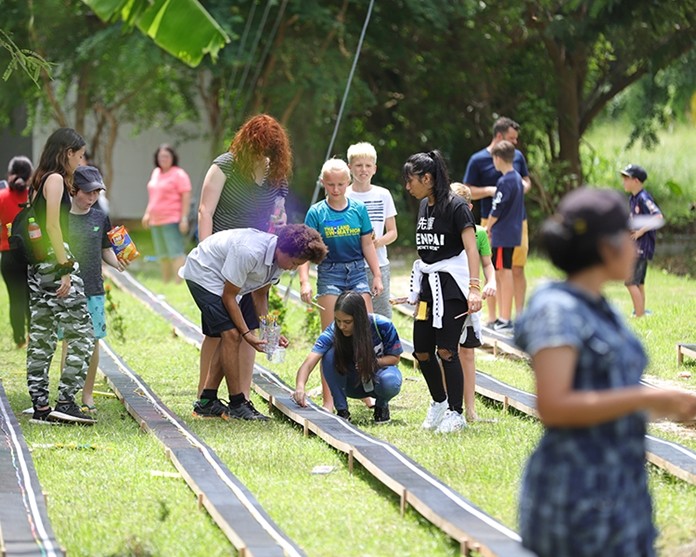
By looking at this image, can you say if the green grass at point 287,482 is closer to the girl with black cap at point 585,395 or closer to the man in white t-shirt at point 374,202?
the man in white t-shirt at point 374,202

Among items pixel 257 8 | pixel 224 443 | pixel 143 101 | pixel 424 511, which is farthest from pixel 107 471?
pixel 143 101

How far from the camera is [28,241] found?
852cm

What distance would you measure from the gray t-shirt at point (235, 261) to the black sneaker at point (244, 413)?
808 mm

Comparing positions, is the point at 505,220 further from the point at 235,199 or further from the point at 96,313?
the point at 96,313

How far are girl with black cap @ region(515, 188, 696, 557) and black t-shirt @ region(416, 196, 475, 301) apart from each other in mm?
4226

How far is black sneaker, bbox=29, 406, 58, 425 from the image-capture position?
867 centimetres

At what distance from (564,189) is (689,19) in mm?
4100

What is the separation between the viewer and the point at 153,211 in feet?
58.1

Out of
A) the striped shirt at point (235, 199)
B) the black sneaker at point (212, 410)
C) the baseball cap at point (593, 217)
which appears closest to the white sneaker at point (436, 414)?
the black sneaker at point (212, 410)

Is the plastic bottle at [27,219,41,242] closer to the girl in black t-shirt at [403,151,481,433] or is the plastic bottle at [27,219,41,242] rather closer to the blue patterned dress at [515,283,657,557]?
the girl in black t-shirt at [403,151,481,433]

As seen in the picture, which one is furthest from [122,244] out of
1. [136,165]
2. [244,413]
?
[136,165]

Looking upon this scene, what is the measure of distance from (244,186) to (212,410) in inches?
59.8

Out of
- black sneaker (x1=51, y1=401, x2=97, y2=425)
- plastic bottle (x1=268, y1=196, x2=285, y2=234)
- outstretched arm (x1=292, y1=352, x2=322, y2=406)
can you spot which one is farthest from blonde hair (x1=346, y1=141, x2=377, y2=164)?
black sneaker (x1=51, y1=401, x2=97, y2=425)

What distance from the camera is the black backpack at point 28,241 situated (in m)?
8.45
